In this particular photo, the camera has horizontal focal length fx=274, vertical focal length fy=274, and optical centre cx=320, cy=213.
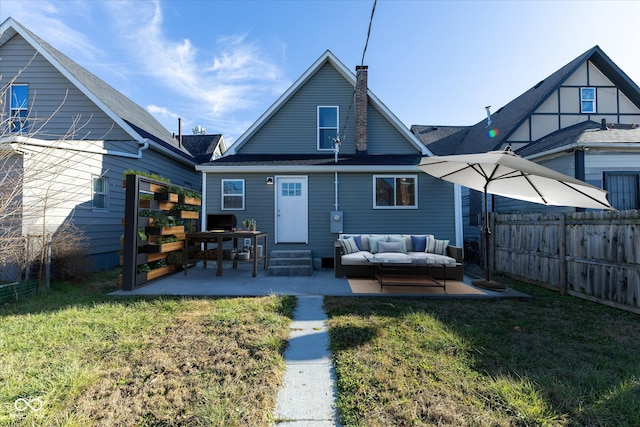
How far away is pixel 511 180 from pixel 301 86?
7.32 metres

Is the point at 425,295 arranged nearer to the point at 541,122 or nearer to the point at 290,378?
the point at 290,378

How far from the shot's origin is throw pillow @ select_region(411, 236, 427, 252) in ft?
24.5

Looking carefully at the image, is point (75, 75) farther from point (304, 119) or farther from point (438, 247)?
point (438, 247)

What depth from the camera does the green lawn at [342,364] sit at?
2047 millimetres

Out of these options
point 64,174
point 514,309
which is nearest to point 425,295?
point 514,309

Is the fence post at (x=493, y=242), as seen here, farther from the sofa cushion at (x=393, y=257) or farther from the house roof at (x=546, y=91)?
the house roof at (x=546, y=91)

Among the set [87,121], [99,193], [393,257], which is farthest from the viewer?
[87,121]

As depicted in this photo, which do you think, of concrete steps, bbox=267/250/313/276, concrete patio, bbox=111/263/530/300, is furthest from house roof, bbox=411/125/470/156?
concrete steps, bbox=267/250/313/276

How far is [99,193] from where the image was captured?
8.38 m

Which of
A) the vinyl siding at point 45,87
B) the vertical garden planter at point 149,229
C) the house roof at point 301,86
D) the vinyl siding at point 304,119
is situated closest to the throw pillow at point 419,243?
the house roof at point 301,86

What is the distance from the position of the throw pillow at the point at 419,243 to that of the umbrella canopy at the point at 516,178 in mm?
1775

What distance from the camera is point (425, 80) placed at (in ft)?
26.8

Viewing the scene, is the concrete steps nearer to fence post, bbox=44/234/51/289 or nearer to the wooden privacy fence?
fence post, bbox=44/234/51/289

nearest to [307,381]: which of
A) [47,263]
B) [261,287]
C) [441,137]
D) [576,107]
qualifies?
[261,287]
